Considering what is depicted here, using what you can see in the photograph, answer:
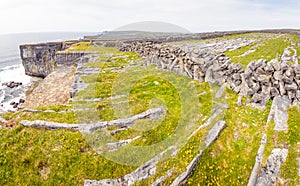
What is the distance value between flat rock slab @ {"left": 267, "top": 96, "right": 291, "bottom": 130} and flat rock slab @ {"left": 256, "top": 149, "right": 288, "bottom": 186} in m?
1.98

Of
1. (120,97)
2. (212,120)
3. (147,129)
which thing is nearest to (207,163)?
(212,120)

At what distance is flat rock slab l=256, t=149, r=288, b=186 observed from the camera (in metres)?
9.83

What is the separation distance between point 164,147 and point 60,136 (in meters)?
6.41

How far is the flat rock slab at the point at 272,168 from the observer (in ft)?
32.3

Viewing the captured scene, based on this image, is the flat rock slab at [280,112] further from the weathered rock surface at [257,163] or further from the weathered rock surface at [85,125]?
the weathered rock surface at [85,125]

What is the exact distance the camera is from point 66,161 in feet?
38.3

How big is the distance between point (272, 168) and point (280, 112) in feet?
13.8

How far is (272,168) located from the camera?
10.2m

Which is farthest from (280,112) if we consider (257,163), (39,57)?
(39,57)

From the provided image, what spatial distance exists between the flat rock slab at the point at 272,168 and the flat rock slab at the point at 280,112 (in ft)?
6.49

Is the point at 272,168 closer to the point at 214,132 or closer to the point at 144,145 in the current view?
the point at 214,132

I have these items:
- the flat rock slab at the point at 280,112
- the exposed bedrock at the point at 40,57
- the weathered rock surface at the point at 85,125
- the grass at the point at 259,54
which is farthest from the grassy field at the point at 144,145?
the exposed bedrock at the point at 40,57

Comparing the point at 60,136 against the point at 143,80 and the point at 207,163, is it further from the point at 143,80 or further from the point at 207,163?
the point at 143,80

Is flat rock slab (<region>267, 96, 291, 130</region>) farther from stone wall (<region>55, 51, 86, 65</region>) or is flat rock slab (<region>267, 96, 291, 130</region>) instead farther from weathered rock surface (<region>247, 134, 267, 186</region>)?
stone wall (<region>55, 51, 86, 65</region>)
